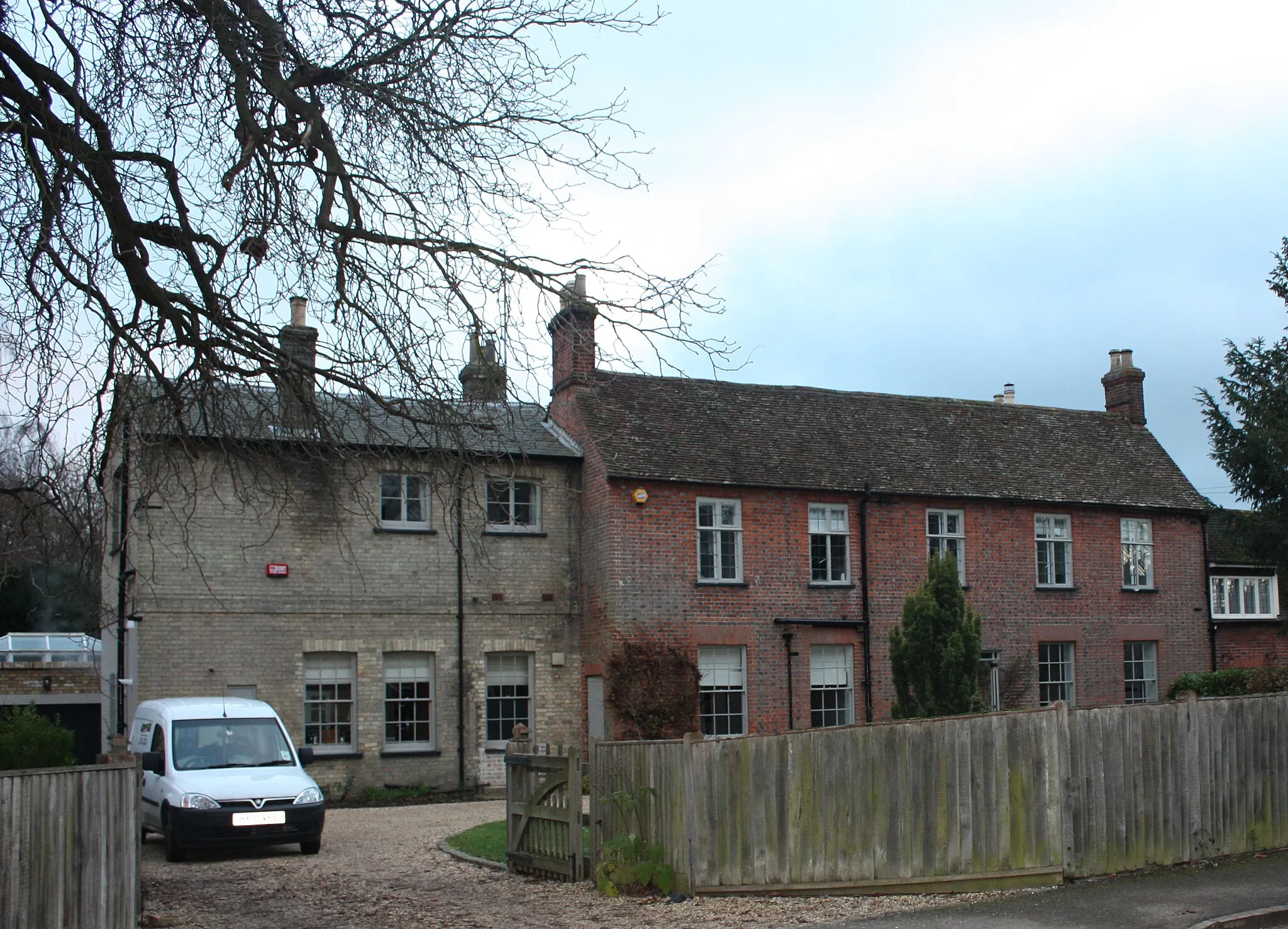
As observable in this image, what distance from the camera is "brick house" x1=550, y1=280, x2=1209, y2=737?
26.0 m

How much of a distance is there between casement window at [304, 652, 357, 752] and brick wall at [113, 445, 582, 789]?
191mm

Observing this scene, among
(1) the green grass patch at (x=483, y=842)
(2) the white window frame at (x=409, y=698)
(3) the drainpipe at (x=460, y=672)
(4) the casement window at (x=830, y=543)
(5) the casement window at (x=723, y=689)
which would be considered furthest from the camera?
(4) the casement window at (x=830, y=543)

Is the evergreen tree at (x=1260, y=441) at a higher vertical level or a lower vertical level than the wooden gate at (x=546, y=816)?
higher

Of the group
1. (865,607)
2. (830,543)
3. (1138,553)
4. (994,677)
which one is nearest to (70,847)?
(830,543)

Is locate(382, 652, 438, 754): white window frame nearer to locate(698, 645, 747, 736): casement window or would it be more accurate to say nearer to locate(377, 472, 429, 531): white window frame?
locate(377, 472, 429, 531): white window frame

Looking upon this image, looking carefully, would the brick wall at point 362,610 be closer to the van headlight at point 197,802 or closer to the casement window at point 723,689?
the casement window at point 723,689

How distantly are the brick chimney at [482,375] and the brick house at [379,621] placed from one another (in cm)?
1174

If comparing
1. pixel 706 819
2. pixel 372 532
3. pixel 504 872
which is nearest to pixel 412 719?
pixel 372 532

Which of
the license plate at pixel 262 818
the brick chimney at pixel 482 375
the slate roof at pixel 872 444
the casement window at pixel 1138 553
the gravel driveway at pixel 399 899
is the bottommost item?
the gravel driveway at pixel 399 899

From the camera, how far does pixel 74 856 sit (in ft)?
32.1

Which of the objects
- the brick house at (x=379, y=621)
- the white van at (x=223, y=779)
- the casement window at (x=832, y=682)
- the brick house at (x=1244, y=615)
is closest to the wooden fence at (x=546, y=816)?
the white van at (x=223, y=779)

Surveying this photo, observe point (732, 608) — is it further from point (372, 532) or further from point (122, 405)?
point (122, 405)

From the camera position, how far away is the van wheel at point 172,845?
52.1ft

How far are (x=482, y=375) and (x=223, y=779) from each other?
8959 millimetres
